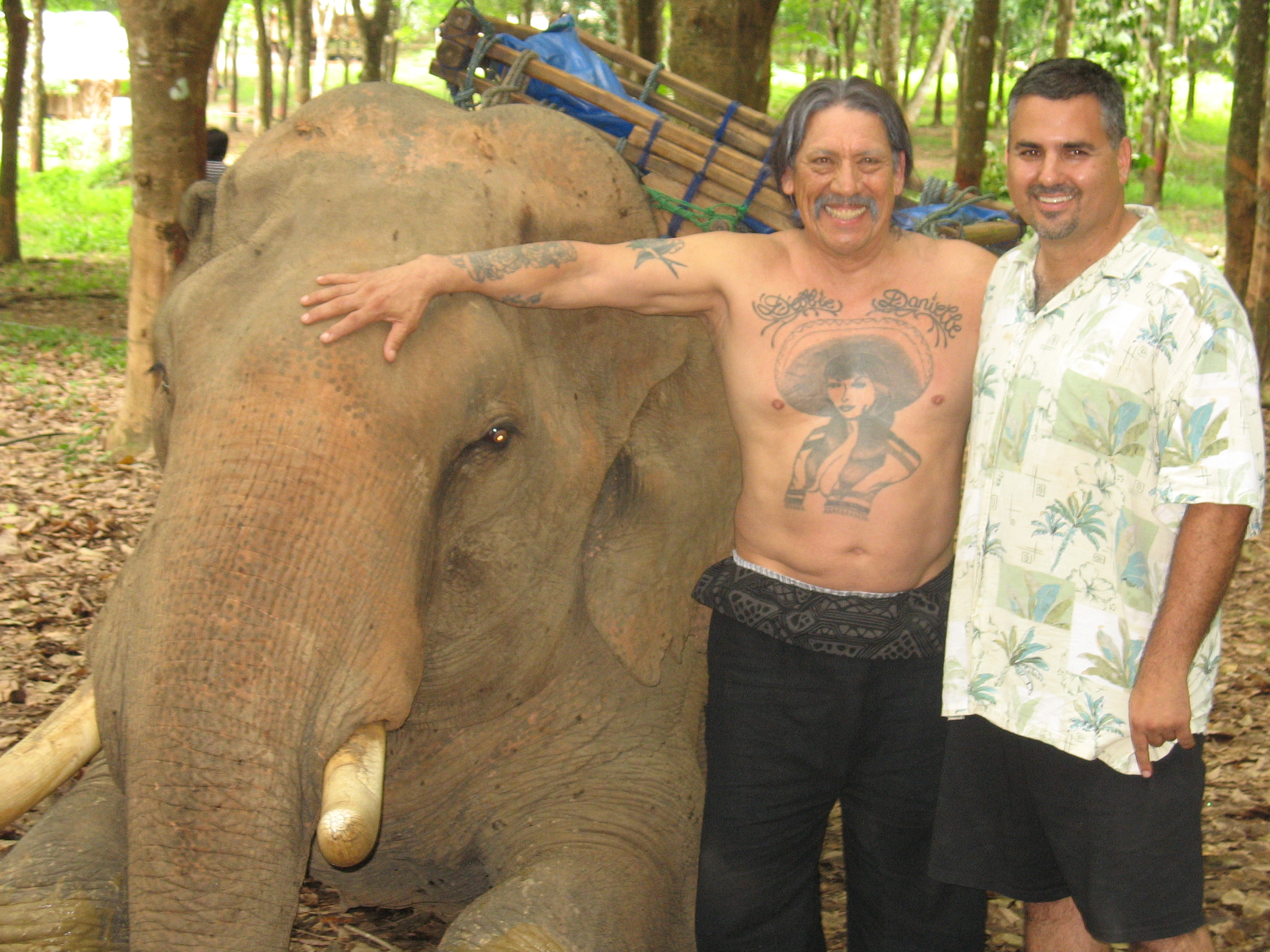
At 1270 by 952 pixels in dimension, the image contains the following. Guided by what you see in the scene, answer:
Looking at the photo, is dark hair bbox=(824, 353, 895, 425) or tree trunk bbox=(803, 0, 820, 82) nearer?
dark hair bbox=(824, 353, 895, 425)

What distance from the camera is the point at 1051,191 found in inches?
100

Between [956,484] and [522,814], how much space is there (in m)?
1.35

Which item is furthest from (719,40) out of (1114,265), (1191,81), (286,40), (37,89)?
(1191,81)

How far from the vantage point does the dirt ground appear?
371cm

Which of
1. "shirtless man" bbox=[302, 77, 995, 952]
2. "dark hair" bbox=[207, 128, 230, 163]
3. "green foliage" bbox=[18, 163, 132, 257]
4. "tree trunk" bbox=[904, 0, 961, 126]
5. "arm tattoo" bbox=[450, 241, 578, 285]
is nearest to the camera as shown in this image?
"arm tattoo" bbox=[450, 241, 578, 285]

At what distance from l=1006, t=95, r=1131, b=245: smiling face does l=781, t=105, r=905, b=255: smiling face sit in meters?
0.39

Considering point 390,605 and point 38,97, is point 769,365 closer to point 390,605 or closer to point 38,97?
point 390,605

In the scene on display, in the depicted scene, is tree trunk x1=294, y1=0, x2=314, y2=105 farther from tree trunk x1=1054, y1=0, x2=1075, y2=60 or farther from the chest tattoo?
the chest tattoo

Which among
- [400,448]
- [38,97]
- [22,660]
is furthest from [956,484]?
[38,97]

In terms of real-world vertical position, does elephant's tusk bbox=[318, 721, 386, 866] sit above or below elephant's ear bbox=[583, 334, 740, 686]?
below

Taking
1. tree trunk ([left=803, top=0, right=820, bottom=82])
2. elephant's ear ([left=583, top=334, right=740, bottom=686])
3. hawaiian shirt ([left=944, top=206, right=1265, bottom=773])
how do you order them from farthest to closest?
tree trunk ([left=803, top=0, right=820, bottom=82]), elephant's ear ([left=583, top=334, right=740, bottom=686]), hawaiian shirt ([left=944, top=206, right=1265, bottom=773])

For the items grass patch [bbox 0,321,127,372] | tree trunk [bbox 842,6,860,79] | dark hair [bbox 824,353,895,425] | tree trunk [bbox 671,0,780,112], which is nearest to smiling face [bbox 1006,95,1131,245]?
dark hair [bbox 824,353,895,425]

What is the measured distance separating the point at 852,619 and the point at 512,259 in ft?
3.57

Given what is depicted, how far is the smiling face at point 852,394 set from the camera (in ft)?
9.53
